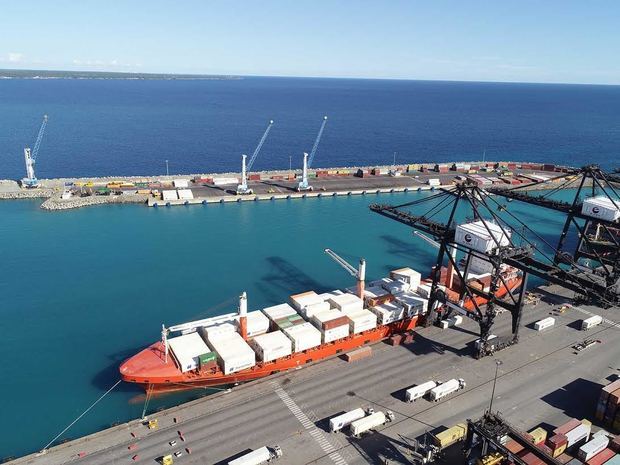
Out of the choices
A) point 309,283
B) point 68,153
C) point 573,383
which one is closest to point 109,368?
point 309,283

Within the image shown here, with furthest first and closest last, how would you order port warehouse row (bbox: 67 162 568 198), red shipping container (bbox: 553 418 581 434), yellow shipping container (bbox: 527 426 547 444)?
port warehouse row (bbox: 67 162 568 198), red shipping container (bbox: 553 418 581 434), yellow shipping container (bbox: 527 426 547 444)

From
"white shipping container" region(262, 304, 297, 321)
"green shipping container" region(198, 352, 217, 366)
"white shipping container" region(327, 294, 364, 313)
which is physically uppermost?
"white shipping container" region(327, 294, 364, 313)

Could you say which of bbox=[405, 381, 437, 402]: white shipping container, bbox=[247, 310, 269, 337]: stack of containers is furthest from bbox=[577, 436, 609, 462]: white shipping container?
bbox=[247, 310, 269, 337]: stack of containers

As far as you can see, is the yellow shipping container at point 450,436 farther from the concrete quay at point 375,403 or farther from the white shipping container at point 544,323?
the white shipping container at point 544,323

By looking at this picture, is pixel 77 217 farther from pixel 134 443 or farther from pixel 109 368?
pixel 134 443

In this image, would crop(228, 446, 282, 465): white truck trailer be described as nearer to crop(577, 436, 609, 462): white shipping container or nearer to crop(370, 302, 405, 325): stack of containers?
crop(370, 302, 405, 325): stack of containers
